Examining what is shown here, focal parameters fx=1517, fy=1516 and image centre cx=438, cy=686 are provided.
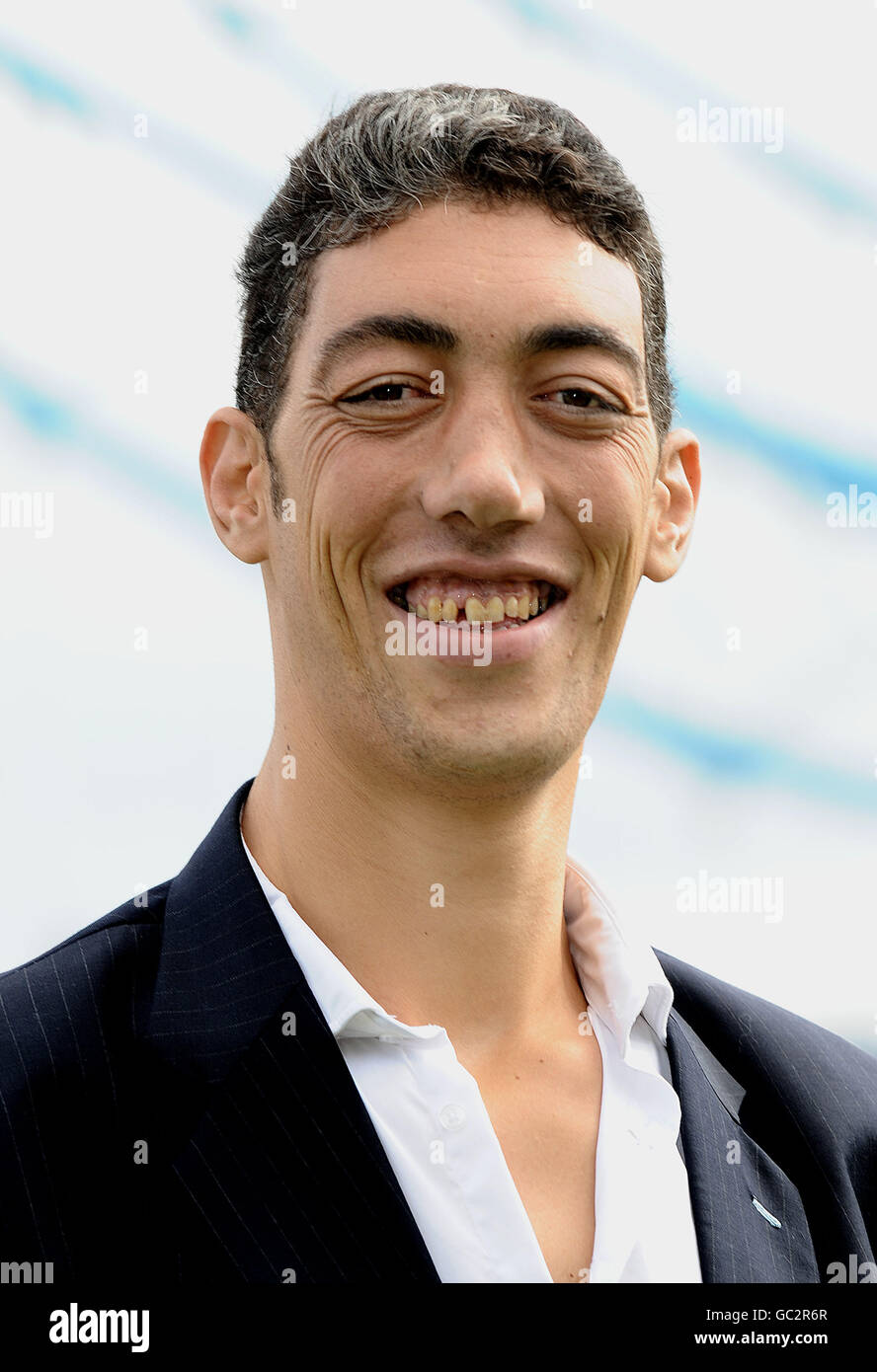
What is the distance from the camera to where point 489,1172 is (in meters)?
2.97

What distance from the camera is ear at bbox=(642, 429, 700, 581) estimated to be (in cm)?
376

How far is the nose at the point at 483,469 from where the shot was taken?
3.04m

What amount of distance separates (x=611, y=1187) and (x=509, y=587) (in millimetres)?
1275

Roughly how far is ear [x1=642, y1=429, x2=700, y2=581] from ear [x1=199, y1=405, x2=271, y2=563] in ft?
3.07

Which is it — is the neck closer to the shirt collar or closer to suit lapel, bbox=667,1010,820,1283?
the shirt collar

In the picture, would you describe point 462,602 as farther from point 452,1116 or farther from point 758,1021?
point 758,1021

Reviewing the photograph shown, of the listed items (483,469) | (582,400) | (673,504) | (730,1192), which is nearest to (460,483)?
(483,469)

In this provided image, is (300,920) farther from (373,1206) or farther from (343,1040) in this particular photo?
(373,1206)

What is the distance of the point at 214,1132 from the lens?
2.88m

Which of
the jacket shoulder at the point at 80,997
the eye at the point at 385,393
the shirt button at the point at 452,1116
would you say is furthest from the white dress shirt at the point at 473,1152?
the eye at the point at 385,393

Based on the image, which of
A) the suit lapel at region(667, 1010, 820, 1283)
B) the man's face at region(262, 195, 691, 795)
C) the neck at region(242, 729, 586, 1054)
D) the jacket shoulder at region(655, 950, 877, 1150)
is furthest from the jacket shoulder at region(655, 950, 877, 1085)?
the man's face at region(262, 195, 691, 795)

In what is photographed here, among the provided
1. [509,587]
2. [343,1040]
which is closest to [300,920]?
[343,1040]

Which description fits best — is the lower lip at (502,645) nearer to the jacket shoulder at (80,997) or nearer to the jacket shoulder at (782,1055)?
the jacket shoulder at (80,997)

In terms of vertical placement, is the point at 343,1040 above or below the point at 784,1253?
above
